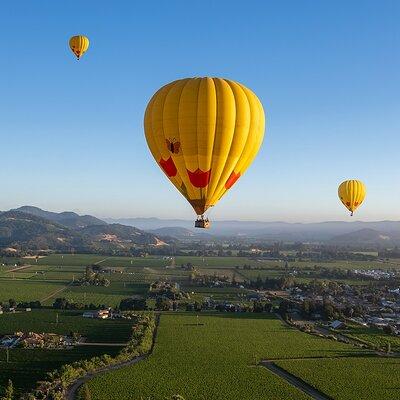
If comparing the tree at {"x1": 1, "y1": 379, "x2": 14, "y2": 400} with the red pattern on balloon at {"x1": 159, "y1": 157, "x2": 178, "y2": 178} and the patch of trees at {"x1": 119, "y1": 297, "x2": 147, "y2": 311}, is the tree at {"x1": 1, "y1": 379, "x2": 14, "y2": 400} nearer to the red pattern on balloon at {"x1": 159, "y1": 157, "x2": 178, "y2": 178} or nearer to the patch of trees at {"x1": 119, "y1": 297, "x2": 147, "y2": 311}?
the red pattern on balloon at {"x1": 159, "y1": 157, "x2": 178, "y2": 178}

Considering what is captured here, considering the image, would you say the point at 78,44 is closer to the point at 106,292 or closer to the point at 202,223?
the point at 202,223

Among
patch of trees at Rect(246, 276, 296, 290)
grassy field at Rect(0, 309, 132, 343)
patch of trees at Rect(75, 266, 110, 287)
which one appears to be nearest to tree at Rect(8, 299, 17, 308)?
grassy field at Rect(0, 309, 132, 343)

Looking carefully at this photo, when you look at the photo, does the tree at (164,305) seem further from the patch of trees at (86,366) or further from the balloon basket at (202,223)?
the balloon basket at (202,223)

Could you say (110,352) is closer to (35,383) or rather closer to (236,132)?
(35,383)

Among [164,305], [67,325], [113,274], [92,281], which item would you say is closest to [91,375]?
[67,325]

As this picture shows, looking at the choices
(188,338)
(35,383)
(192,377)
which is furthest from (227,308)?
(35,383)

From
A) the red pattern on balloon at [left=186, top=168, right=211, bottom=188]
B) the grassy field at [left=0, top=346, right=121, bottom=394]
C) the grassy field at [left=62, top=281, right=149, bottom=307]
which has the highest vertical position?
the red pattern on balloon at [left=186, top=168, right=211, bottom=188]
